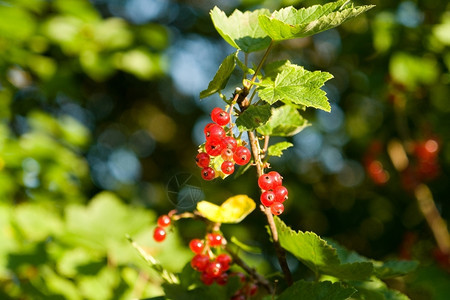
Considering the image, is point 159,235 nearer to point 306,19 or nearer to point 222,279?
point 222,279

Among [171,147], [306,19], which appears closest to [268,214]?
[306,19]

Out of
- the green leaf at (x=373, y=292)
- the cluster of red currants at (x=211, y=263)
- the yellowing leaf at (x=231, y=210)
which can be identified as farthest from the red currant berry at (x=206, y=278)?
the green leaf at (x=373, y=292)

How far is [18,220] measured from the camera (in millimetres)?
2105

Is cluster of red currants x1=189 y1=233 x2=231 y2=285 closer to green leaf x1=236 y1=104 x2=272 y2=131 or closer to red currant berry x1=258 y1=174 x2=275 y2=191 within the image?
red currant berry x1=258 y1=174 x2=275 y2=191

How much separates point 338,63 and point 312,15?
3115 millimetres

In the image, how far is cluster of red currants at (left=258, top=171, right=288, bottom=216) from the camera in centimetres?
97

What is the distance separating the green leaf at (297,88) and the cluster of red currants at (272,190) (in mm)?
160

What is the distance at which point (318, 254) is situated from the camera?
103 centimetres

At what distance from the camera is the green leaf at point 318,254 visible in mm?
1002

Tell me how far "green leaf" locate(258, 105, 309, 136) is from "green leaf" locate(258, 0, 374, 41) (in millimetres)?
215

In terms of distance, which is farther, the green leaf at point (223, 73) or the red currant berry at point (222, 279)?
the red currant berry at point (222, 279)

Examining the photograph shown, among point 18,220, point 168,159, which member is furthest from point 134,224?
point 168,159

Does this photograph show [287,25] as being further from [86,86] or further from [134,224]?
[86,86]

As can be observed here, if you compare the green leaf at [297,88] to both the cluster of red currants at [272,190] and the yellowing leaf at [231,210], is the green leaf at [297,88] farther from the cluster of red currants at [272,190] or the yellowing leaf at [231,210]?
the yellowing leaf at [231,210]
